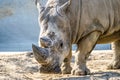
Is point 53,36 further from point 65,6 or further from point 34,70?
point 34,70

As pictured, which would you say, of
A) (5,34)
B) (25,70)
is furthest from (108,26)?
(5,34)

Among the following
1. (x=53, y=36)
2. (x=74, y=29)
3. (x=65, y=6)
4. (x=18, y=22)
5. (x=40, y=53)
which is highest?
(x=18, y=22)

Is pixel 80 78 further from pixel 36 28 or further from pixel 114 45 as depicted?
pixel 36 28

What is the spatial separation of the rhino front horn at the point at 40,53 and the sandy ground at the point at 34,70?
529mm

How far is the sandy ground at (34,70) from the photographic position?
19.3 ft

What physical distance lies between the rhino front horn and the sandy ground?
1.74 feet

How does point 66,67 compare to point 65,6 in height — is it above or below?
below

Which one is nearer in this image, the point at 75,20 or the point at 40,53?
the point at 40,53

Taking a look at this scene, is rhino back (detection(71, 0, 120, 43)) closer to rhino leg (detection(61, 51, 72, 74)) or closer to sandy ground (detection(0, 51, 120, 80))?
rhino leg (detection(61, 51, 72, 74))

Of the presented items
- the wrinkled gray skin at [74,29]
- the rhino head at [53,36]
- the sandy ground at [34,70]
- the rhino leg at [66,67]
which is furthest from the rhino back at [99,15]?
the sandy ground at [34,70]

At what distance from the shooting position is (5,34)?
1736 centimetres

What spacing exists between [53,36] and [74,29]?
54cm

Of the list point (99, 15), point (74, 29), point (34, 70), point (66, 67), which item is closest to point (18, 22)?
A: point (34, 70)

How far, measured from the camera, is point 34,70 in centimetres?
702
